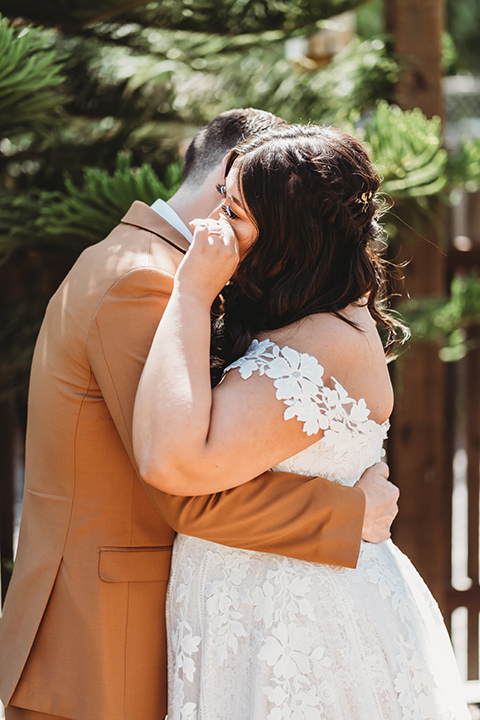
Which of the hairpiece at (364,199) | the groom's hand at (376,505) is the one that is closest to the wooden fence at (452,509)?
the groom's hand at (376,505)

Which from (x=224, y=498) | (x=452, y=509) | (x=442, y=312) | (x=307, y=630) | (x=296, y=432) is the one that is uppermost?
(x=296, y=432)

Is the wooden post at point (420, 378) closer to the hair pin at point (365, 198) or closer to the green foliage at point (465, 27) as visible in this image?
the hair pin at point (365, 198)

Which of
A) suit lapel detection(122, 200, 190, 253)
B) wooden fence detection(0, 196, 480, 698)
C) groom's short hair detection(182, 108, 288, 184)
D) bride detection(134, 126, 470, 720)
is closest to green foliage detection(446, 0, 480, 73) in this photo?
wooden fence detection(0, 196, 480, 698)

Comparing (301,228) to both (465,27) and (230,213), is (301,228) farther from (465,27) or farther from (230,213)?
(465,27)

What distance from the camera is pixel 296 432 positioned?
159cm

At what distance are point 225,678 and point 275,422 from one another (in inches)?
23.3

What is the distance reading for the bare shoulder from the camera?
1660 millimetres

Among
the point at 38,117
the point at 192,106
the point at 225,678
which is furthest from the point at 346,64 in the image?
the point at 225,678

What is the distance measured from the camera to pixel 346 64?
3.61 m

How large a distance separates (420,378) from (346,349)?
6.44 ft

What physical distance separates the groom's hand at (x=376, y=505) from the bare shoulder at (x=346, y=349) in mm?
142

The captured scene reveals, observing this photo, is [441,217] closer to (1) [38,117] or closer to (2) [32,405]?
(1) [38,117]

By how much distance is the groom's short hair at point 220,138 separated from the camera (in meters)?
2.17

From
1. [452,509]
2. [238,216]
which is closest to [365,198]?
[238,216]
